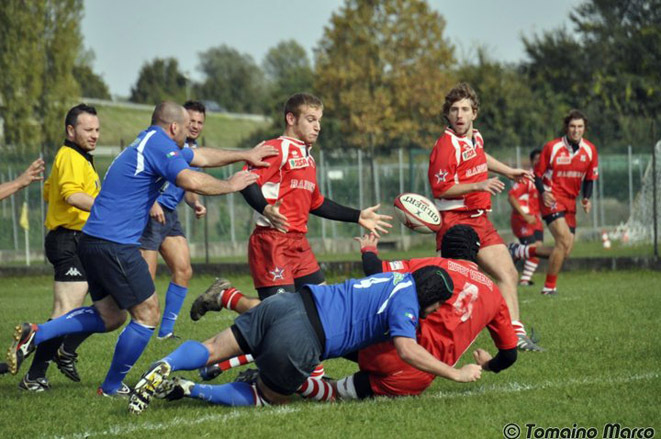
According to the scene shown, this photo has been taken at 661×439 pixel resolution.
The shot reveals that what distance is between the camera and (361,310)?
6.63 meters

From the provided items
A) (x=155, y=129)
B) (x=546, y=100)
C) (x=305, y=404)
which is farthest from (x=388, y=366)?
(x=546, y=100)

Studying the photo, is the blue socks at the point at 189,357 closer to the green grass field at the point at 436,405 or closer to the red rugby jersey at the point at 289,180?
the green grass field at the point at 436,405

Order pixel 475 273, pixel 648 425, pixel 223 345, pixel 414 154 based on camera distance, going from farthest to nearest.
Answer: pixel 414 154 → pixel 475 273 → pixel 223 345 → pixel 648 425

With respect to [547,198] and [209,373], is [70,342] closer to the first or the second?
[209,373]

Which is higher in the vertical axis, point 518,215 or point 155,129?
point 155,129

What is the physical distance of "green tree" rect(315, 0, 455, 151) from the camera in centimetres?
4597

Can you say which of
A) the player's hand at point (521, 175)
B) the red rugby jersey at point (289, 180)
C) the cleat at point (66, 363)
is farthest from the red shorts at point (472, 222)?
the cleat at point (66, 363)

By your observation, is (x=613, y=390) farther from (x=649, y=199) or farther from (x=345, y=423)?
(x=649, y=199)

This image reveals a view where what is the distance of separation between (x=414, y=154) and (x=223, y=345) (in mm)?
17493

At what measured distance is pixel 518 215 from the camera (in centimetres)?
1784

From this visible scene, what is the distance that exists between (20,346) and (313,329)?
239 centimetres

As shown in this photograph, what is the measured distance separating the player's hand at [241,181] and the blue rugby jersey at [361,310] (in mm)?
982

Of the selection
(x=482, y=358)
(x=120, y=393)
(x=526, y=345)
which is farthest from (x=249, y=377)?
(x=526, y=345)

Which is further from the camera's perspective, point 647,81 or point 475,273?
point 647,81
